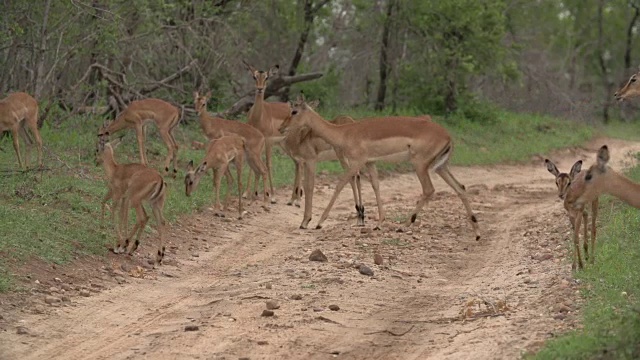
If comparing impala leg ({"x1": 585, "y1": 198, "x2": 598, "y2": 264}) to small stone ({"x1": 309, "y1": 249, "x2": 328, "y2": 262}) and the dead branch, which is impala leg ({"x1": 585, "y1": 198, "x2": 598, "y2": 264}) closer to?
small stone ({"x1": 309, "y1": 249, "x2": 328, "y2": 262})

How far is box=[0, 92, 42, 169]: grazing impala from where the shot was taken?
13633 millimetres

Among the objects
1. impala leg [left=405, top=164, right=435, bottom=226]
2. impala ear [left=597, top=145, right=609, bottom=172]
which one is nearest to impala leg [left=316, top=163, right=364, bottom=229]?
impala leg [left=405, top=164, right=435, bottom=226]

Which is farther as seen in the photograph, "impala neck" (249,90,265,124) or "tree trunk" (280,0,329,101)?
"tree trunk" (280,0,329,101)

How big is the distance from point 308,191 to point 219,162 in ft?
3.92

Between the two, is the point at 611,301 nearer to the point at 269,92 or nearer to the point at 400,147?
the point at 400,147

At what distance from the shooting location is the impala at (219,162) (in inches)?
520

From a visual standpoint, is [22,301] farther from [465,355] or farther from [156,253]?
[465,355]

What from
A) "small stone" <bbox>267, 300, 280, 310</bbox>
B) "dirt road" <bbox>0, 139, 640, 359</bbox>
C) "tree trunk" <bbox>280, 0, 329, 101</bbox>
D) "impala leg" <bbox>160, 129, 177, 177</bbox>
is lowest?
"dirt road" <bbox>0, 139, 640, 359</bbox>

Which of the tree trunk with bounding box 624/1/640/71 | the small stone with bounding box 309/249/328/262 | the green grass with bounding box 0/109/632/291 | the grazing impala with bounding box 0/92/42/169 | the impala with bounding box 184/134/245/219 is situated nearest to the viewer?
the green grass with bounding box 0/109/632/291

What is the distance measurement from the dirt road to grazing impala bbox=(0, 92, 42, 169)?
2644 mm

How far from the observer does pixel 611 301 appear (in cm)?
773

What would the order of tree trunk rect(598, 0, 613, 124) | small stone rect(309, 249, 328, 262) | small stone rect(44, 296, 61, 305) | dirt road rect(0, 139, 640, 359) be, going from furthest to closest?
tree trunk rect(598, 0, 613, 124), small stone rect(309, 249, 328, 262), small stone rect(44, 296, 61, 305), dirt road rect(0, 139, 640, 359)

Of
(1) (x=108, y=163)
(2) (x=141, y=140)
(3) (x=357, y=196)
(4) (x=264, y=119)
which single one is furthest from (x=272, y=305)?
(4) (x=264, y=119)

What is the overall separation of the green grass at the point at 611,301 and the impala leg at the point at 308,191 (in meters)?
3.40
